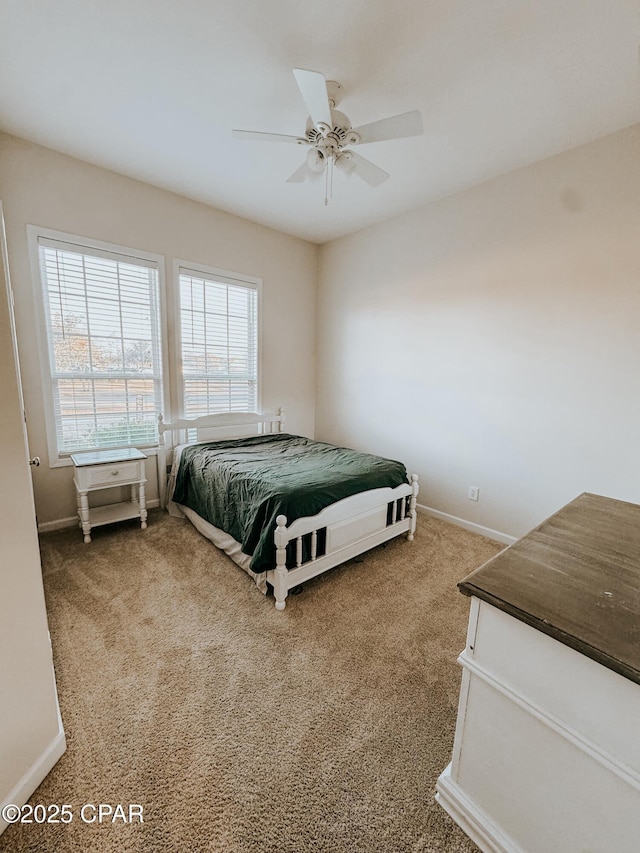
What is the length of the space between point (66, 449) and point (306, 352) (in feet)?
8.88

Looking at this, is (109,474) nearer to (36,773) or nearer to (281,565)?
(281,565)

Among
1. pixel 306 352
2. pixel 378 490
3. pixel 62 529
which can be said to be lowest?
pixel 62 529

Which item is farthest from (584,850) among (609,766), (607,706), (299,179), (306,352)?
(306,352)

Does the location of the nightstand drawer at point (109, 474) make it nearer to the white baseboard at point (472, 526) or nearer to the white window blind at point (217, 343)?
the white window blind at point (217, 343)

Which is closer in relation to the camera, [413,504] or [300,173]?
[300,173]

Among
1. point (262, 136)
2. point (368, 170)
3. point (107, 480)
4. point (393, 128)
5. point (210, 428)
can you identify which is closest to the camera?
point (393, 128)

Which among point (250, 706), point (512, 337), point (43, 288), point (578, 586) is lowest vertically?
point (250, 706)

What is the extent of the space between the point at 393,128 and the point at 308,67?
560mm

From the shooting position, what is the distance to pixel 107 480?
8.77 feet

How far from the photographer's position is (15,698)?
1.03 m

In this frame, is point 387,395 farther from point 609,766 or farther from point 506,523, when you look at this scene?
point 609,766

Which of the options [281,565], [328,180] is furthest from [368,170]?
[281,565]

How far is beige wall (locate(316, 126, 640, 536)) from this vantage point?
2207 mm

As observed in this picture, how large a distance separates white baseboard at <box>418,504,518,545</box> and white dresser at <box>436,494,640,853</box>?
1880 mm
